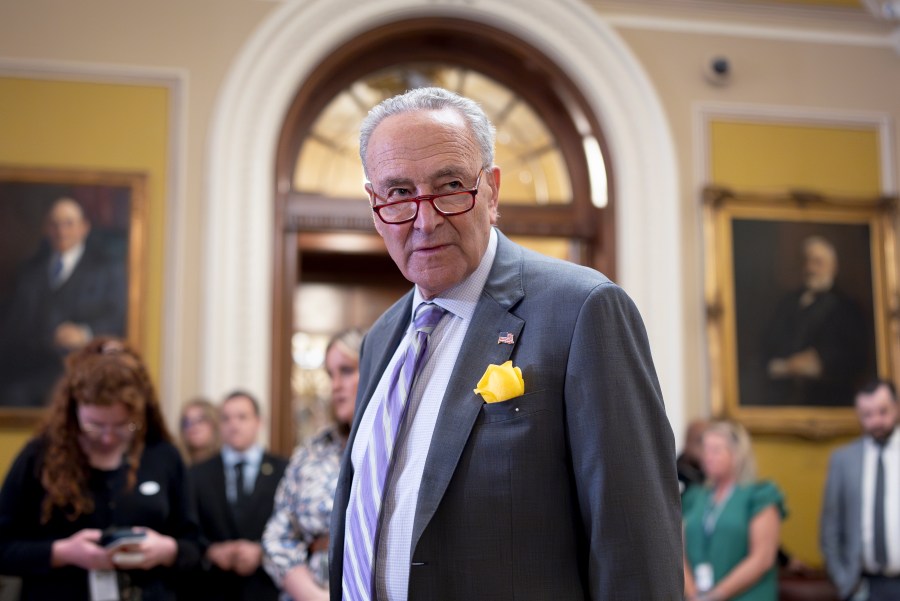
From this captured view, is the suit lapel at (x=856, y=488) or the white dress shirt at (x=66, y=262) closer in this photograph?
the suit lapel at (x=856, y=488)

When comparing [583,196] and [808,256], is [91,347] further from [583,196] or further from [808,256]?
[808,256]

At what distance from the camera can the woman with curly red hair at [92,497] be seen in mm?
3953

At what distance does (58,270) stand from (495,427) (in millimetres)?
6136

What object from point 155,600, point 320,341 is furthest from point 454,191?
Result: point 320,341

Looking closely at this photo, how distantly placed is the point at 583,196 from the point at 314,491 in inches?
211

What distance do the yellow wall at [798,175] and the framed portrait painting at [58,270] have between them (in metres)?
4.45

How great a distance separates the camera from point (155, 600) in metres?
4.14

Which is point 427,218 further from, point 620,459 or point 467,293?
point 620,459

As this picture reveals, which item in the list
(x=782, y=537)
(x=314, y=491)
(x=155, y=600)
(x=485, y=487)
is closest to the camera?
(x=485, y=487)

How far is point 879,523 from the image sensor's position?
6.52 m

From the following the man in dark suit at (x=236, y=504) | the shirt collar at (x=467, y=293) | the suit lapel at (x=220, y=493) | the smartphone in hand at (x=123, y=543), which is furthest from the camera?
the suit lapel at (x=220, y=493)

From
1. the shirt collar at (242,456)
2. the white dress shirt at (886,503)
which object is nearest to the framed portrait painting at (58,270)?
the shirt collar at (242,456)

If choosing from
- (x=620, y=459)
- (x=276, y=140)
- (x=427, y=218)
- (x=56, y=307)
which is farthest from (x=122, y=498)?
(x=276, y=140)

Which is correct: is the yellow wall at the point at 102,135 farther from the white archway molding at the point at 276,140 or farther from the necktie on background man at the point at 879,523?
the necktie on background man at the point at 879,523
